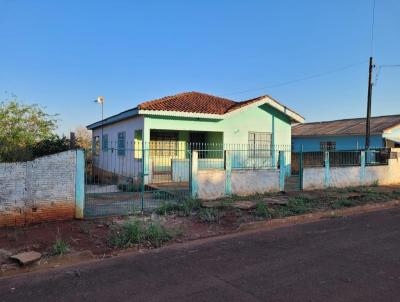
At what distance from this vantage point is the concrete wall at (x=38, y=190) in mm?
7895

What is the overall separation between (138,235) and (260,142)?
497 inches

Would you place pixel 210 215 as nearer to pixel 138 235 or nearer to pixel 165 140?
pixel 138 235

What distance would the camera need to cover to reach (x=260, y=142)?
1892cm

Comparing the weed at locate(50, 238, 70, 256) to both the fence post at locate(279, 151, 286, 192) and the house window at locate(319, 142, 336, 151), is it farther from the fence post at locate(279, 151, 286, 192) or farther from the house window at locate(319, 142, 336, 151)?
the house window at locate(319, 142, 336, 151)

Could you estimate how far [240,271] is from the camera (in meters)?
5.41

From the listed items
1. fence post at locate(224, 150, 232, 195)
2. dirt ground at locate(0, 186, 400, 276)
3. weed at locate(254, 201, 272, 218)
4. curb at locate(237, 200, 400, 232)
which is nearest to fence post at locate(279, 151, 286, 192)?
dirt ground at locate(0, 186, 400, 276)

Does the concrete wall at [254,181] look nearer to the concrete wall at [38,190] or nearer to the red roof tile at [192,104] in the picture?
the red roof tile at [192,104]

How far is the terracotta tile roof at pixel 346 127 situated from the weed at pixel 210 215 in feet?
59.3

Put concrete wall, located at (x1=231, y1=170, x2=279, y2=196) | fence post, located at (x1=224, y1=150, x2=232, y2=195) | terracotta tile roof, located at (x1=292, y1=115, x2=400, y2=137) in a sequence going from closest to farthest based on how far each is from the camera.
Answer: fence post, located at (x1=224, y1=150, x2=232, y2=195) < concrete wall, located at (x1=231, y1=170, x2=279, y2=196) < terracotta tile roof, located at (x1=292, y1=115, x2=400, y2=137)

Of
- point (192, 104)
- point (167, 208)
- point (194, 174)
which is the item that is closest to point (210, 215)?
point (167, 208)

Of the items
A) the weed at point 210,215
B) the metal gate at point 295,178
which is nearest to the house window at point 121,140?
the metal gate at point 295,178

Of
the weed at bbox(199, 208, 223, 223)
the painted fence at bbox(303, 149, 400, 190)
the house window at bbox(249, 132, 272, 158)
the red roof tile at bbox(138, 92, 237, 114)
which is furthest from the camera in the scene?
the house window at bbox(249, 132, 272, 158)

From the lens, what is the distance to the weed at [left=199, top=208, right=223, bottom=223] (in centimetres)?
914

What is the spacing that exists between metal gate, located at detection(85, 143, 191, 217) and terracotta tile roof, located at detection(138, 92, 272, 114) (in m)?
1.81
